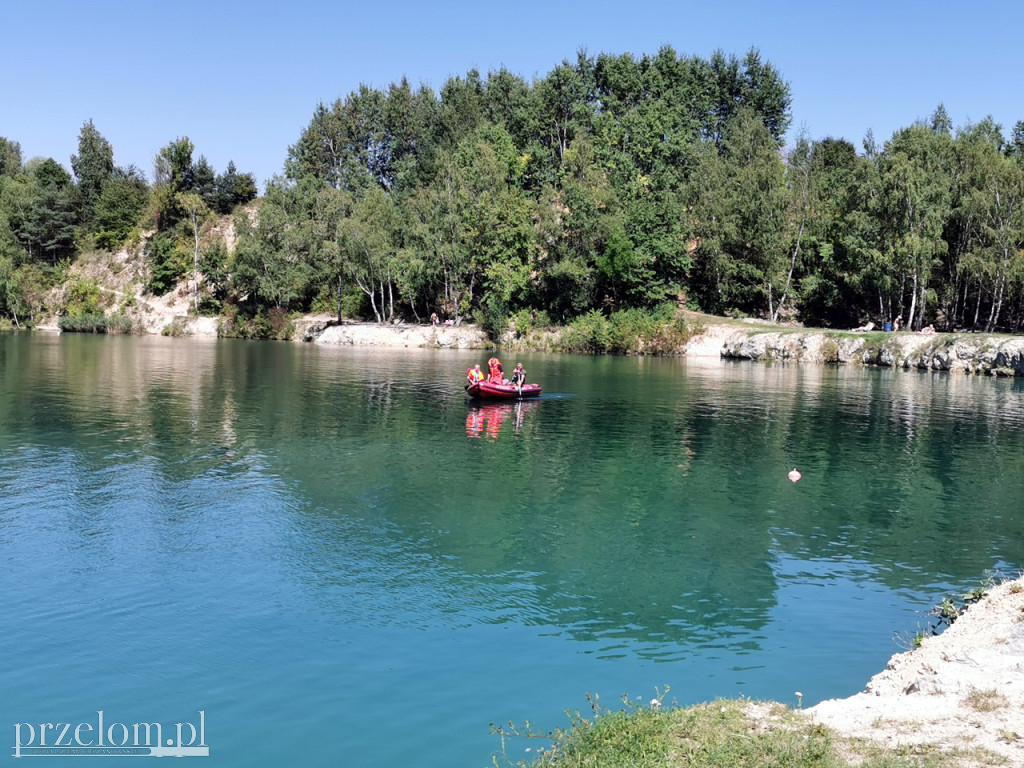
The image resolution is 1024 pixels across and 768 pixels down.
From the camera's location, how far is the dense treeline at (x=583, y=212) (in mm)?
88375

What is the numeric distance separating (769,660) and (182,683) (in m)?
10.4

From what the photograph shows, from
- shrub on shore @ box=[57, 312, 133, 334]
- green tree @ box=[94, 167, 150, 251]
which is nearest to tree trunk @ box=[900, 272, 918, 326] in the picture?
shrub on shore @ box=[57, 312, 133, 334]

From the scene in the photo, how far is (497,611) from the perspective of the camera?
57.7 feet

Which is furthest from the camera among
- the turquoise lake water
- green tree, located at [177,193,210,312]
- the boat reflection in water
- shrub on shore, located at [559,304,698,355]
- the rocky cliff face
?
green tree, located at [177,193,210,312]

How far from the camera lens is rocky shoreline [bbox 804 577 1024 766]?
9844 mm

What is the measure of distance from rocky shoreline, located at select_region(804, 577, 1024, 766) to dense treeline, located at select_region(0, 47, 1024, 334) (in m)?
79.9

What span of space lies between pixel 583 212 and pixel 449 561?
290 feet

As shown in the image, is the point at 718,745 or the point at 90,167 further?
the point at 90,167

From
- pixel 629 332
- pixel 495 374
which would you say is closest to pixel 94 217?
pixel 629 332

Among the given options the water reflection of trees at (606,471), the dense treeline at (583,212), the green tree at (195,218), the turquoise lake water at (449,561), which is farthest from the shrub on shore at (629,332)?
the green tree at (195,218)

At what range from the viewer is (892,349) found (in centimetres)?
8231

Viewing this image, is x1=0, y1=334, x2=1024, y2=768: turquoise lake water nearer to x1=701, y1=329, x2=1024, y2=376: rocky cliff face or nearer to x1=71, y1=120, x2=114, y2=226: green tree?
x1=701, y1=329, x2=1024, y2=376: rocky cliff face

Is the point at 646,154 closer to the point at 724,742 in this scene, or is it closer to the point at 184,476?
the point at 184,476

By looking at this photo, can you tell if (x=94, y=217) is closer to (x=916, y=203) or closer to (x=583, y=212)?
(x=583, y=212)
